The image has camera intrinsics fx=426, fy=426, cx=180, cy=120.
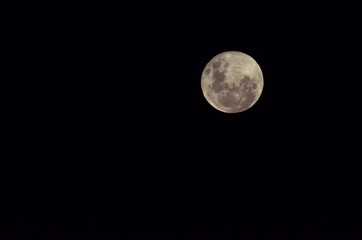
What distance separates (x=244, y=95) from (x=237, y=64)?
1.97 ft

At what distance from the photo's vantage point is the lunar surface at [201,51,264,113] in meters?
7.98

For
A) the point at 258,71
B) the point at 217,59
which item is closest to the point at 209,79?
the point at 217,59

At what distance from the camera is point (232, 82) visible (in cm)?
796

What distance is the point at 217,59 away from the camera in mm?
8297

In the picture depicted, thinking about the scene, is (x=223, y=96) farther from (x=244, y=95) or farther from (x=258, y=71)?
(x=258, y=71)

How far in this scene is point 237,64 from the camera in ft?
26.4

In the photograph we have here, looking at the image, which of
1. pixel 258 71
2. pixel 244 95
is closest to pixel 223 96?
pixel 244 95

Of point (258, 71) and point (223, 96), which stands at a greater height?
point (258, 71)

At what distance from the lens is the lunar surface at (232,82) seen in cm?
798

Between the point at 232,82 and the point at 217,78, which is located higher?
the point at 217,78

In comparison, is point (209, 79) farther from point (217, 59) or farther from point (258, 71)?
point (258, 71)

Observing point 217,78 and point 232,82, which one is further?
point 217,78

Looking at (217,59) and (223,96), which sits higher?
(217,59)

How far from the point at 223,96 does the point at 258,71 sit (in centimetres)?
92
